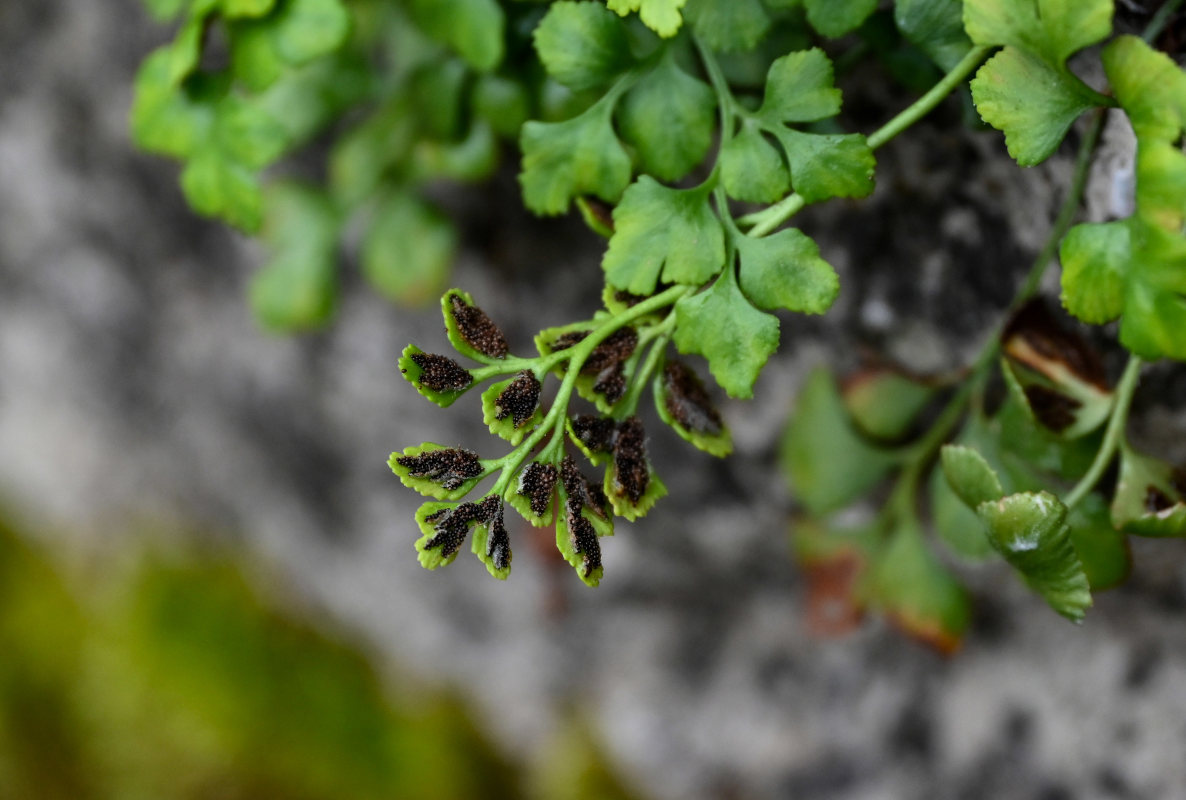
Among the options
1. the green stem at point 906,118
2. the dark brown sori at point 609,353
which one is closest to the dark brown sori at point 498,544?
the dark brown sori at point 609,353

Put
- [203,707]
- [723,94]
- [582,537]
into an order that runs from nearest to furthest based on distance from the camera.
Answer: [582,537] → [723,94] → [203,707]

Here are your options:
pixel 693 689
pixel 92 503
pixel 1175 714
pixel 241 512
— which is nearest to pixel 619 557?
pixel 693 689

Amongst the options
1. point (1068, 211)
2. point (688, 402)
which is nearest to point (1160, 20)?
point (1068, 211)

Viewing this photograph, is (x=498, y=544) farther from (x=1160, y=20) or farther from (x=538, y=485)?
(x=1160, y=20)

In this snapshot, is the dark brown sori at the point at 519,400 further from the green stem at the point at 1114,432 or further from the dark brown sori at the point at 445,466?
the green stem at the point at 1114,432

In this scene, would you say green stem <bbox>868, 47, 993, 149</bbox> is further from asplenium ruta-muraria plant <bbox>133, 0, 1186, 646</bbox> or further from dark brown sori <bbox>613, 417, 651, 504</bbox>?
dark brown sori <bbox>613, 417, 651, 504</bbox>
